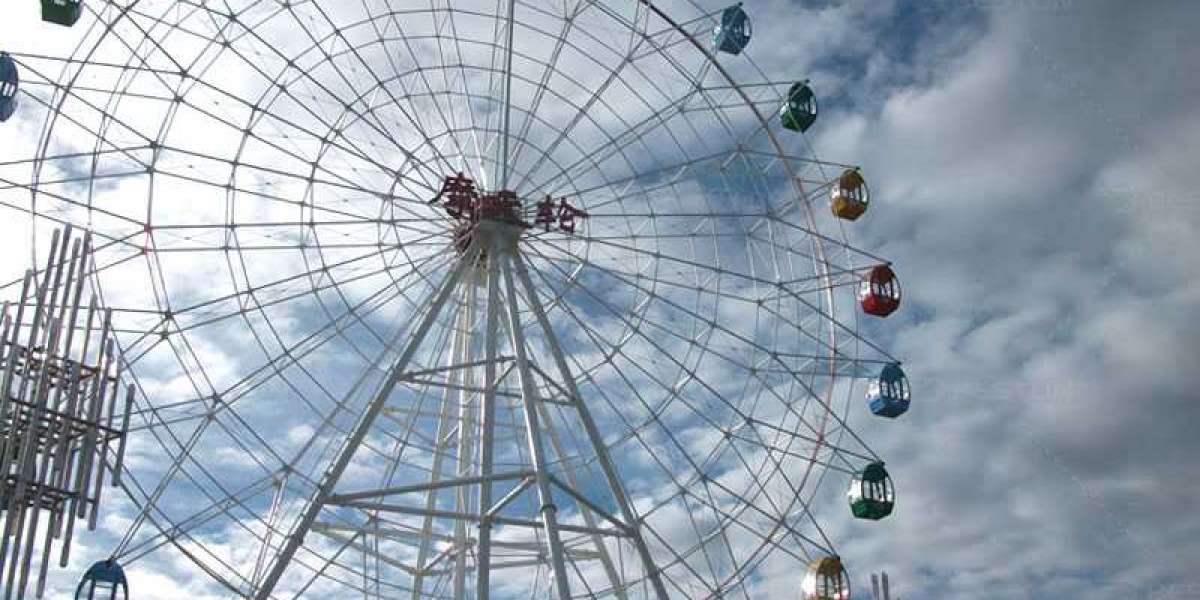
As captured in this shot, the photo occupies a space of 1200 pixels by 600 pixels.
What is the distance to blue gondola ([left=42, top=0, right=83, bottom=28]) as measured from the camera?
35406 mm

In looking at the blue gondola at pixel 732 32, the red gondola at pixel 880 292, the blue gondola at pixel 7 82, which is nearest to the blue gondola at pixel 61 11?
the blue gondola at pixel 7 82

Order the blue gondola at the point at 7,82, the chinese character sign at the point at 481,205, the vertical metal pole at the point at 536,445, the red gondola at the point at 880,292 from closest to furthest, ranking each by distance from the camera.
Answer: the vertical metal pole at the point at 536,445 → the blue gondola at the point at 7,82 → the chinese character sign at the point at 481,205 → the red gondola at the point at 880,292

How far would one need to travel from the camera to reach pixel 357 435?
35031mm

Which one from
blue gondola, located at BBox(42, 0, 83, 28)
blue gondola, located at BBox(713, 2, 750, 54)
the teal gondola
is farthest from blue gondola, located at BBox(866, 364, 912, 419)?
blue gondola, located at BBox(42, 0, 83, 28)

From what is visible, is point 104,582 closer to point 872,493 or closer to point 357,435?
point 357,435

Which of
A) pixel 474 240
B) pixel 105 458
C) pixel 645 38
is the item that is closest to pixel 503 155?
pixel 474 240

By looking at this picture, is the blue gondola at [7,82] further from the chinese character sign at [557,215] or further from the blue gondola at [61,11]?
the chinese character sign at [557,215]

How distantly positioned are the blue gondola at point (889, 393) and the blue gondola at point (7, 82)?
23.9 meters

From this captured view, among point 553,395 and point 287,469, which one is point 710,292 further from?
point 287,469

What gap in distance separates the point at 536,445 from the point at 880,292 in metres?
13.1

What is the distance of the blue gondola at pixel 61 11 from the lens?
3541 cm

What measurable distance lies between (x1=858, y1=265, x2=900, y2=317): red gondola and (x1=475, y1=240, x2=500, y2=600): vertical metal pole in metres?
11.0

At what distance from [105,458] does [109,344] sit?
9.29ft

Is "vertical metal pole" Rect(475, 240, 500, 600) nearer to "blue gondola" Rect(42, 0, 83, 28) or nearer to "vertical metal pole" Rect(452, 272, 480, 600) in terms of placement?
"vertical metal pole" Rect(452, 272, 480, 600)
